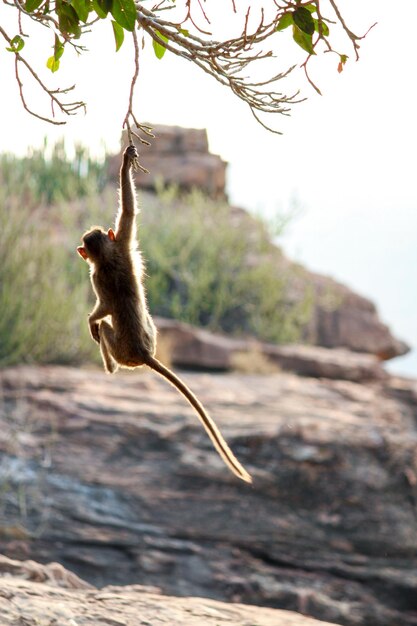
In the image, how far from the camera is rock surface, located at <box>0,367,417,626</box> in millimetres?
10711

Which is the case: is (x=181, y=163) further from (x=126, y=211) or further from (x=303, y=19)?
(x=303, y=19)

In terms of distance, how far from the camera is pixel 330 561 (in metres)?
11.4

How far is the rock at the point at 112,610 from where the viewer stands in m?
5.38

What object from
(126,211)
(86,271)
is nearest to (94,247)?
(126,211)

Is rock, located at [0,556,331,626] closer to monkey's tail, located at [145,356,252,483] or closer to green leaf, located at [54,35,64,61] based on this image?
monkey's tail, located at [145,356,252,483]

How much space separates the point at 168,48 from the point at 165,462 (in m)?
7.63

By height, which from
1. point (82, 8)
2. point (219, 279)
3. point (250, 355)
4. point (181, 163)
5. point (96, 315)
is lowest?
point (250, 355)

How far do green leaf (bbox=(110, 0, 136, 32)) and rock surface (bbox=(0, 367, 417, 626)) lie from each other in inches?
277

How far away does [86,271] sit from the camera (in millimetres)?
17156

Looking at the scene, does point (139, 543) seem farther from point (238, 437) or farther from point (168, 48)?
point (168, 48)

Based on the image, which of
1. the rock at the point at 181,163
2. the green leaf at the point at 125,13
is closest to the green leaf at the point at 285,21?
the green leaf at the point at 125,13

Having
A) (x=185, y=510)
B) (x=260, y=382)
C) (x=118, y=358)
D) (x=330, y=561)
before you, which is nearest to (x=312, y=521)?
(x=330, y=561)

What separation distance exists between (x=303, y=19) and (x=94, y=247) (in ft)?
3.76

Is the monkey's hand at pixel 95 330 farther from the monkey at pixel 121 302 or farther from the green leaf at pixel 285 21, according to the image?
the green leaf at pixel 285 21
